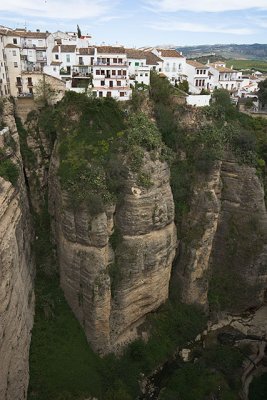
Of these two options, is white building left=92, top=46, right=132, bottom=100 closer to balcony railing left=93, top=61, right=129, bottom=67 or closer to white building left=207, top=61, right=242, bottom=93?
balcony railing left=93, top=61, right=129, bottom=67

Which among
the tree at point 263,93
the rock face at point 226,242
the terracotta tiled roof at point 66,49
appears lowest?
the rock face at point 226,242

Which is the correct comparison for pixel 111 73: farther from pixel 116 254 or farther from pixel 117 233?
pixel 116 254

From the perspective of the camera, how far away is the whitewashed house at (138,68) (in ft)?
101

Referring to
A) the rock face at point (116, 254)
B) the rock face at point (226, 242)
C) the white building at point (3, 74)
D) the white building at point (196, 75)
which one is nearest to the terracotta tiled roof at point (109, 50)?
the white building at point (3, 74)

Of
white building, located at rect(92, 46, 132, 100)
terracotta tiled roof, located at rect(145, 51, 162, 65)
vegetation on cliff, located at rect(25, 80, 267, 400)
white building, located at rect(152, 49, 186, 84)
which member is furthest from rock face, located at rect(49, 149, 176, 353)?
white building, located at rect(152, 49, 186, 84)

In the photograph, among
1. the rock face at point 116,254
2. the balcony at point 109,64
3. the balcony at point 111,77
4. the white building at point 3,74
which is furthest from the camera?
the balcony at point 109,64

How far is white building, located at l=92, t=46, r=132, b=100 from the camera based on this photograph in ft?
95.5

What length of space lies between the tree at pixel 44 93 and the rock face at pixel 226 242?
12.0 metres

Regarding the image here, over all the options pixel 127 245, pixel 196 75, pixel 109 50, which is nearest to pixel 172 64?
pixel 196 75

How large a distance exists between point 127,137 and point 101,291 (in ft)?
30.3

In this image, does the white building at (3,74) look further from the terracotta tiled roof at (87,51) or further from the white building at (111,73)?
the white building at (111,73)

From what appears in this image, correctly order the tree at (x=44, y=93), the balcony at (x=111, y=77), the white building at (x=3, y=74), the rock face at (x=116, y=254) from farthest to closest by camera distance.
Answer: the balcony at (x=111, y=77) < the tree at (x=44, y=93) < the white building at (x=3, y=74) < the rock face at (x=116, y=254)

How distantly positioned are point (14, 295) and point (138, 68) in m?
21.5

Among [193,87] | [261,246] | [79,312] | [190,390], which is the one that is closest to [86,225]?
[79,312]
